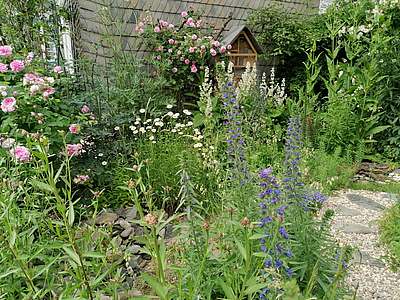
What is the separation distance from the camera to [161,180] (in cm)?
301

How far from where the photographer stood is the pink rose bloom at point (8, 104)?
2215mm

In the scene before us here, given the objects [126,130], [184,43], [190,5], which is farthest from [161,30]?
[126,130]

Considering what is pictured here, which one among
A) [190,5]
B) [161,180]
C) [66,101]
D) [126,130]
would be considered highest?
[190,5]

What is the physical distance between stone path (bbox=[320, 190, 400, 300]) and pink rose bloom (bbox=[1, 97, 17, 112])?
2.34 meters

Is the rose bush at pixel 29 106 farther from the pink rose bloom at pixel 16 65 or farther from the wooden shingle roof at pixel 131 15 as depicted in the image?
the wooden shingle roof at pixel 131 15

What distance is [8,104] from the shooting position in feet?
7.30

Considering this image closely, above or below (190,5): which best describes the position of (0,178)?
below

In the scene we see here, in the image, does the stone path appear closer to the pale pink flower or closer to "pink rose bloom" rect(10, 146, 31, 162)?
"pink rose bloom" rect(10, 146, 31, 162)

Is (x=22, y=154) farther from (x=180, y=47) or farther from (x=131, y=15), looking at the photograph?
(x=131, y=15)

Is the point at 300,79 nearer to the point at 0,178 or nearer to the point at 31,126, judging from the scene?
the point at 31,126

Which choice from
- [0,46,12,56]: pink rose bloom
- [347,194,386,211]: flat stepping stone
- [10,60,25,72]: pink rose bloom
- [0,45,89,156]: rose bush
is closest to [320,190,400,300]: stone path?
[347,194,386,211]: flat stepping stone

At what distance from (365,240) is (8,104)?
2.99m

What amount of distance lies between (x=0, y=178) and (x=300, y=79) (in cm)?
598

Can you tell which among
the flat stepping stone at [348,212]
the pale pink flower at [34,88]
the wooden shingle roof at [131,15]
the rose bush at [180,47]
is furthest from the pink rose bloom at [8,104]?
the flat stepping stone at [348,212]
